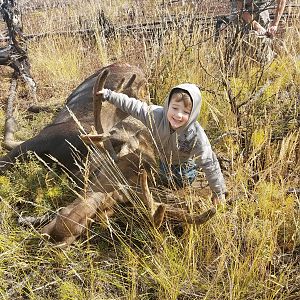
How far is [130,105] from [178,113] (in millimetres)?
495

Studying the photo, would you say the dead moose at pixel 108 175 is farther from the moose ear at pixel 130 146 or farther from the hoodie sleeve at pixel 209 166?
the hoodie sleeve at pixel 209 166

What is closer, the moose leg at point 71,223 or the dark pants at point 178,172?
the moose leg at point 71,223

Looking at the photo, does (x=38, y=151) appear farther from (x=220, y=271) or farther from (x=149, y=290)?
(x=220, y=271)

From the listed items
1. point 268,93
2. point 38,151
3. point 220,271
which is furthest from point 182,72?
point 220,271

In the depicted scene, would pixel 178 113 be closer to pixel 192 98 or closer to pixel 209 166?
pixel 192 98

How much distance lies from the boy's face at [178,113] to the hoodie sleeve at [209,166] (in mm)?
185

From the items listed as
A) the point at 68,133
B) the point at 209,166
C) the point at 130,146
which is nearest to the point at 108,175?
the point at 130,146

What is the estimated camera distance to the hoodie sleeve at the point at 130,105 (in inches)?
121

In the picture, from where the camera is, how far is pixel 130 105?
3168mm

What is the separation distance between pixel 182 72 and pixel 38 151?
6.36ft

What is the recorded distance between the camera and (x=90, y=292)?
2385mm

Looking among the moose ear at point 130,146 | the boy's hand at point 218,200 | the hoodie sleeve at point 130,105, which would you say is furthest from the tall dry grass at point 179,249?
the hoodie sleeve at point 130,105

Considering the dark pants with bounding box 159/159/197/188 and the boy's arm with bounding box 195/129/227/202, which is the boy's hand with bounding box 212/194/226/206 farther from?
the dark pants with bounding box 159/159/197/188

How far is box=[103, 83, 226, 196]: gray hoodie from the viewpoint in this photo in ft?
9.21
